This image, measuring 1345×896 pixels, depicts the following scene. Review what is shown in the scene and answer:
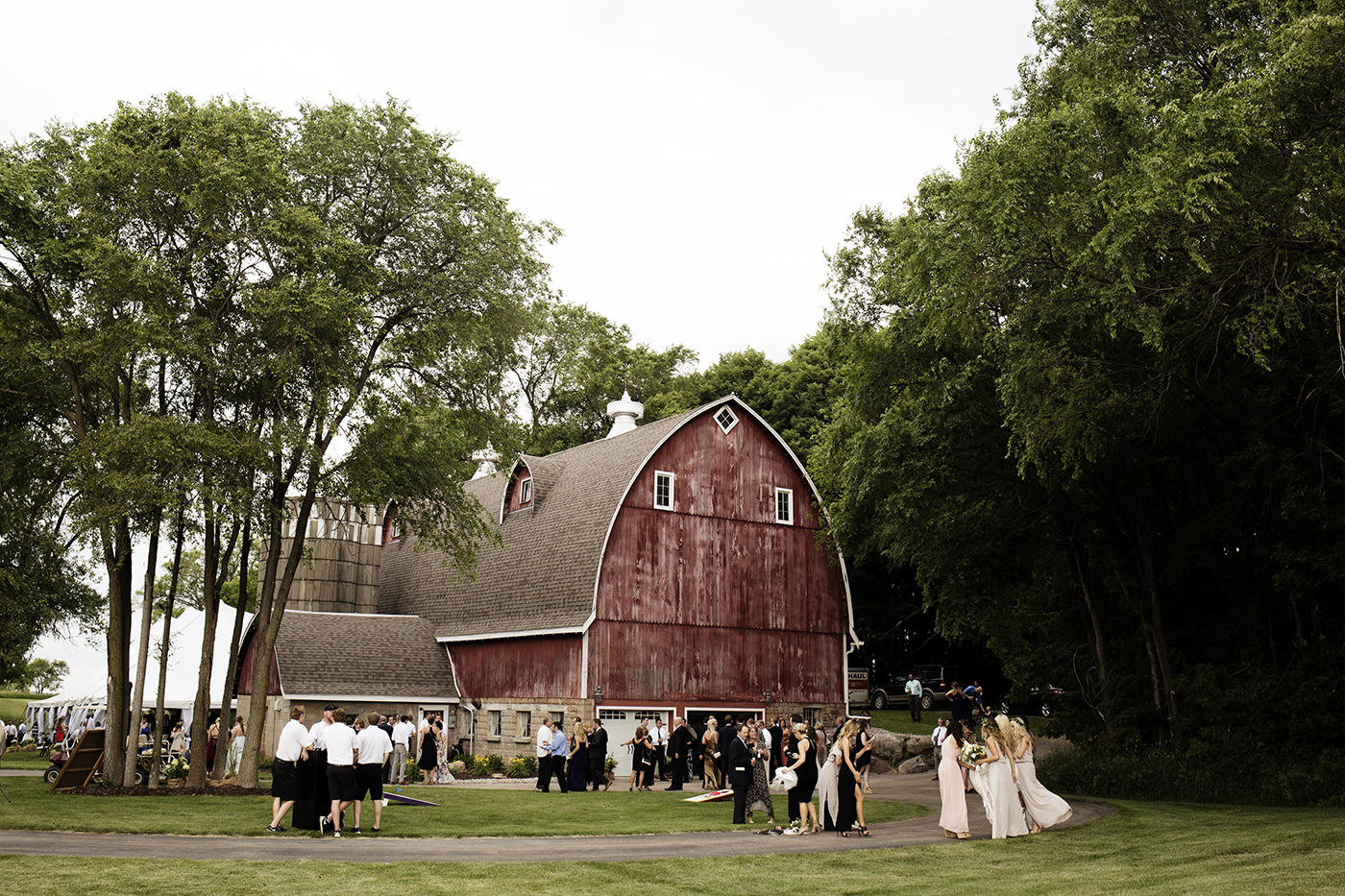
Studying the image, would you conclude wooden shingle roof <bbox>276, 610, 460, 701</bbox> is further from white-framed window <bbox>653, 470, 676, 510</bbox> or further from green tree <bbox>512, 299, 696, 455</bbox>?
green tree <bbox>512, 299, 696, 455</bbox>

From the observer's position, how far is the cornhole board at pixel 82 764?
20.4 metres

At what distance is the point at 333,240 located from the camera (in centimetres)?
2059

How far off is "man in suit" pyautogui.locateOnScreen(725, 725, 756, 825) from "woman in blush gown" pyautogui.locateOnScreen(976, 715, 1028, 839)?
137 inches

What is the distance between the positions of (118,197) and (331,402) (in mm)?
5408

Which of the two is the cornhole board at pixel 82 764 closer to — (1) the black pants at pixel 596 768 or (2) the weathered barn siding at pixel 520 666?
(1) the black pants at pixel 596 768

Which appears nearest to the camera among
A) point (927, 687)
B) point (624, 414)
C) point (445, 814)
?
point (445, 814)

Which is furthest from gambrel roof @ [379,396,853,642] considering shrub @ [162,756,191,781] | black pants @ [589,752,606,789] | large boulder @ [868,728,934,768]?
shrub @ [162,756,191,781]

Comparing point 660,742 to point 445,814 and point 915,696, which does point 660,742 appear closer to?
point 445,814

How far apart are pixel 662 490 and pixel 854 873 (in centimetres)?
1915

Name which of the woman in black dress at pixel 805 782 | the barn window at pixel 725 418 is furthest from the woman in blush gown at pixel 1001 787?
the barn window at pixel 725 418

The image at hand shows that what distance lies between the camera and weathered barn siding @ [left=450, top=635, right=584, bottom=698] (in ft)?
92.8

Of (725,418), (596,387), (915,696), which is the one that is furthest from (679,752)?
(596,387)

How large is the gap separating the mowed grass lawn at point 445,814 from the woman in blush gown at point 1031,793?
107 inches

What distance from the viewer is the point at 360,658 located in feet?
104
